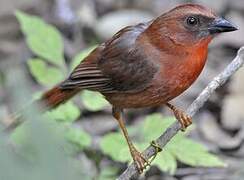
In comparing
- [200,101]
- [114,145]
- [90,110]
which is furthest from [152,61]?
[90,110]

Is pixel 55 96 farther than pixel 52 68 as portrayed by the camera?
No

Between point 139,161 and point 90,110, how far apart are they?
0.91m

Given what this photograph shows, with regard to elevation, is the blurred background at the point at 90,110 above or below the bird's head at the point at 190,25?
below

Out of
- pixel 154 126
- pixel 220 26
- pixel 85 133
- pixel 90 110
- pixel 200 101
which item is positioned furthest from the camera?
pixel 90 110

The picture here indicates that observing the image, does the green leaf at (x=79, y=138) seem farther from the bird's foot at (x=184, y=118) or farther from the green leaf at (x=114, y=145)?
the bird's foot at (x=184, y=118)

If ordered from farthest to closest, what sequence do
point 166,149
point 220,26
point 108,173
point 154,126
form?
point 108,173 < point 154,126 < point 166,149 < point 220,26

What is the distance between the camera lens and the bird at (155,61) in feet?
9.01

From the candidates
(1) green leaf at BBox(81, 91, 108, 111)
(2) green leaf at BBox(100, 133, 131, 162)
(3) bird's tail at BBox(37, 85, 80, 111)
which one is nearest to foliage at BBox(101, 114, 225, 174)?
(2) green leaf at BBox(100, 133, 131, 162)

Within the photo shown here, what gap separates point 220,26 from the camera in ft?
9.10

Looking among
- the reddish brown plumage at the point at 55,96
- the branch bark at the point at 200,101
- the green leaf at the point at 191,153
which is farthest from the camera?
the reddish brown plumage at the point at 55,96

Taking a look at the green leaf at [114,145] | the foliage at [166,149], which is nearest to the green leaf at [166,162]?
the foliage at [166,149]

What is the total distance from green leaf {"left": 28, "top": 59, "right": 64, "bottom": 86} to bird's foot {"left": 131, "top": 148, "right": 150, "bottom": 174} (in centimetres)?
81

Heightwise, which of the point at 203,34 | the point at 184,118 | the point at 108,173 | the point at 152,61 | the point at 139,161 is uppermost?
the point at 203,34

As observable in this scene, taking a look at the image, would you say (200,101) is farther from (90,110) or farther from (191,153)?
A: (90,110)
